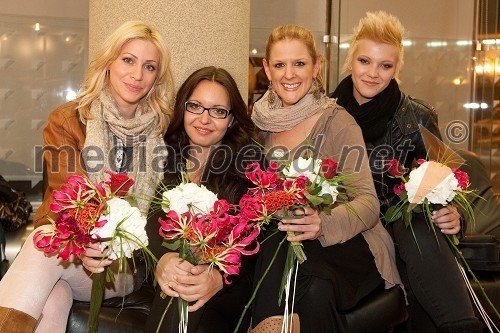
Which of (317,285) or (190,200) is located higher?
(190,200)

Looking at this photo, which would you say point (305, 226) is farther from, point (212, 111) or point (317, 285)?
point (212, 111)

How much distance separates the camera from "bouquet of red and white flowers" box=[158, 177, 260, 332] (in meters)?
2.77

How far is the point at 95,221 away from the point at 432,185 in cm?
163

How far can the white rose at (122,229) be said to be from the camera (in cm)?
276

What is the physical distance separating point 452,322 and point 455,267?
0.85 feet

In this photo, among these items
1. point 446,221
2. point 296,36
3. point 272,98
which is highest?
point 296,36

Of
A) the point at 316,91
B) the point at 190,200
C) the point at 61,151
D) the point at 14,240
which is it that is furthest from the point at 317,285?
the point at 14,240

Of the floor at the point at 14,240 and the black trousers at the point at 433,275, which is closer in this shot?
the black trousers at the point at 433,275

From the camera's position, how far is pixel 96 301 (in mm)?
2906

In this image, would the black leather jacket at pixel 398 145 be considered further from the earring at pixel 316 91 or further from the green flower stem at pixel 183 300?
the green flower stem at pixel 183 300

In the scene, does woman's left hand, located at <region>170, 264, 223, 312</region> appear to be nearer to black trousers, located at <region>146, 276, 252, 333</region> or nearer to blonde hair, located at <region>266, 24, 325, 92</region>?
black trousers, located at <region>146, 276, 252, 333</region>

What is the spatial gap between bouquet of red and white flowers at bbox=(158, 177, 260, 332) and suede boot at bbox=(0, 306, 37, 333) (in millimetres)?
535

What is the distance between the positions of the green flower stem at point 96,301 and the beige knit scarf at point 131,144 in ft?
2.13

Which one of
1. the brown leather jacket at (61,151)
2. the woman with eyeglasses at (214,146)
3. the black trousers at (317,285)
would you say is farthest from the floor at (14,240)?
the black trousers at (317,285)
